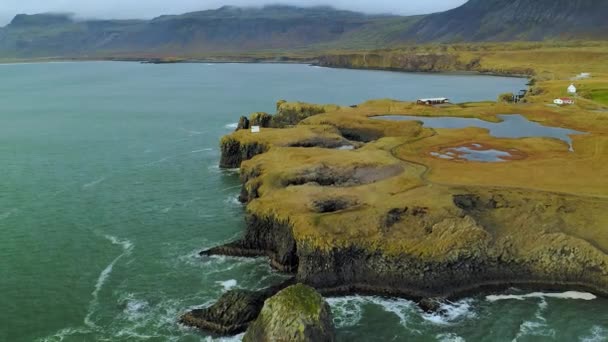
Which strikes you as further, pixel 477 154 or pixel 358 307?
pixel 477 154

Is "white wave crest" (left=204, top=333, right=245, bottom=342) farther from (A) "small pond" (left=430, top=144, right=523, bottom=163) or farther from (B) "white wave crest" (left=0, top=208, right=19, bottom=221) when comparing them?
(A) "small pond" (left=430, top=144, right=523, bottom=163)

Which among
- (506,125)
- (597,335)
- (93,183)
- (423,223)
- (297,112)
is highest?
(297,112)

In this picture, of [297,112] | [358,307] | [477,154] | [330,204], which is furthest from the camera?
[297,112]

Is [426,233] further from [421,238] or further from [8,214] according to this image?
[8,214]

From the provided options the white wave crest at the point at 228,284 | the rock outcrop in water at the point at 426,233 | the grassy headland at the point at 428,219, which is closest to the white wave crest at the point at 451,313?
the rock outcrop in water at the point at 426,233

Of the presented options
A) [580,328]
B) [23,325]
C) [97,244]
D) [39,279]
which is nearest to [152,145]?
[97,244]

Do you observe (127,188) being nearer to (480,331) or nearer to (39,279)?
(39,279)

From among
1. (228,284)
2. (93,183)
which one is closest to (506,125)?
(93,183)
